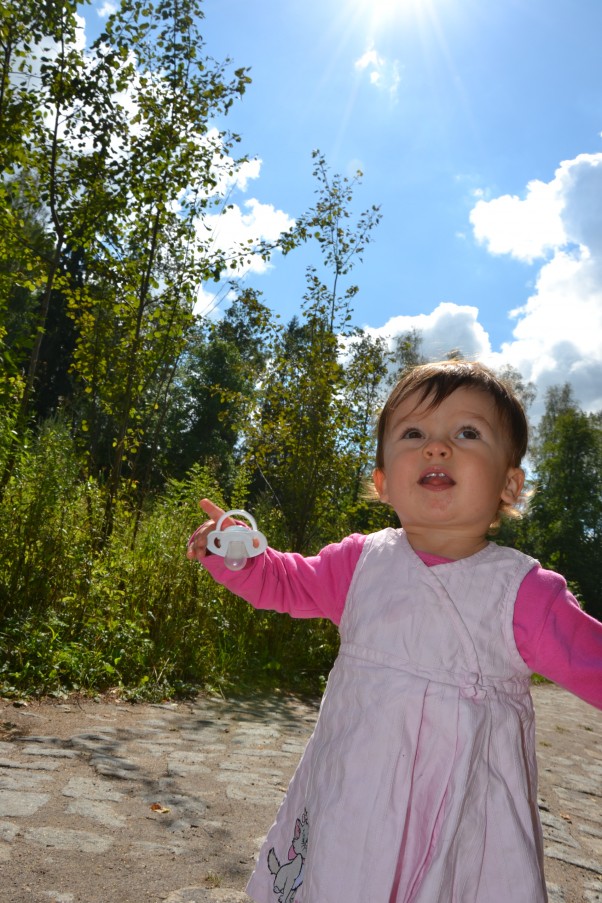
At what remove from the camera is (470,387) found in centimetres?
188

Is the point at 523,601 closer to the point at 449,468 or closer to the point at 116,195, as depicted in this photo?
the point at 449,468

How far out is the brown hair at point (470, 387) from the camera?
6.18 feet

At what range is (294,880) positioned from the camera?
167 centimetres

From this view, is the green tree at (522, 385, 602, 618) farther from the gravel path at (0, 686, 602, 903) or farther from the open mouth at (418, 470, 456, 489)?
the open mouth at (418, 470, 456, 489)

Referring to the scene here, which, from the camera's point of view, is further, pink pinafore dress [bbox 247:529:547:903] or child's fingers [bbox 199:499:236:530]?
child's fingers [bbox 199:499:236:530]

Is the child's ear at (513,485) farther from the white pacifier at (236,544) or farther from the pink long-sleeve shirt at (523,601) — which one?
the white pacifier at (236,544)

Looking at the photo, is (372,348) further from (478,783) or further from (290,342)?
(478,783)

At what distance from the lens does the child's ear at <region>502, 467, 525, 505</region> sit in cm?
194

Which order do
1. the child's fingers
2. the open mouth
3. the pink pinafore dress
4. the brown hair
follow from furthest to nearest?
the child's fingers, the brown hair, the open mouth, the pink pinafore dress

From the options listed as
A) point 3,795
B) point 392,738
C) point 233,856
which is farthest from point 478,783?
point 3,795

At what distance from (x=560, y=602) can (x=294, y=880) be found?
2.79ft

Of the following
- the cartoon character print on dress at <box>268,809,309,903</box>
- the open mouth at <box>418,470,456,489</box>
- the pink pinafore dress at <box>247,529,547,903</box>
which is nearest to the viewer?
the pink pinafore dress at <box>247,529,547,903</box>

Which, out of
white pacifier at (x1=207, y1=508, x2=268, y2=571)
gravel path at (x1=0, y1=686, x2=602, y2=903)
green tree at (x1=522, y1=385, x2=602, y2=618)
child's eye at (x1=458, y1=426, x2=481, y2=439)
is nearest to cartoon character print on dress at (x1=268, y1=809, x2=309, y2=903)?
white pacifier at (x1=207, y1=508, x2=268, y2=571)

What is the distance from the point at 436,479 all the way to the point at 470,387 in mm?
267
